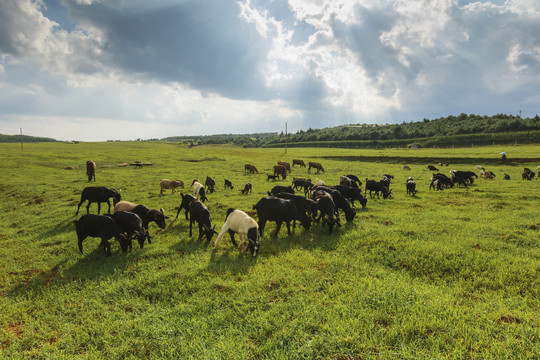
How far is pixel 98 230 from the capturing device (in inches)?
310

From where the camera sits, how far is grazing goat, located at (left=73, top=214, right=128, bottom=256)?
7.78 metres

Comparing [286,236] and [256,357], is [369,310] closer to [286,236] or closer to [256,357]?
[256,357]

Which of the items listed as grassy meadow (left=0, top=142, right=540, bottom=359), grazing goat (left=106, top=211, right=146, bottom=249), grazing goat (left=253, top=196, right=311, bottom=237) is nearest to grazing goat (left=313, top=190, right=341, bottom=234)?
grassy meadow (left=0, top=142, right=540, bottom=359)

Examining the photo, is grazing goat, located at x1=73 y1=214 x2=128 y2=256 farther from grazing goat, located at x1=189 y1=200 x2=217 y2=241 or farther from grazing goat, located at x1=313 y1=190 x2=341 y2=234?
grazing goat, located at x1=313 y1=190 x2=341 y2=234

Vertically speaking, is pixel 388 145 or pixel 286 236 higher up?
pixel 388 145

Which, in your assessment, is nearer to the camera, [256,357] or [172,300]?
[256,357]

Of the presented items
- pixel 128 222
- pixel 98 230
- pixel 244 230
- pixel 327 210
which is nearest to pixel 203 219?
pixel 244 230

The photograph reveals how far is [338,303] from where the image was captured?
16.9 ft

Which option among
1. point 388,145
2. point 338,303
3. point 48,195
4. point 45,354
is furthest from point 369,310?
point 388,145

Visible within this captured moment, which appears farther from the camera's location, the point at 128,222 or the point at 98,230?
the point at 128,222

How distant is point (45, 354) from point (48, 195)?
1822cm

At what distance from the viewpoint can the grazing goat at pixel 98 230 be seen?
25.5ft

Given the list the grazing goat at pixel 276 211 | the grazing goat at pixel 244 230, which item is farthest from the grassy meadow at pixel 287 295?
the grazing goat at pixel 276 211

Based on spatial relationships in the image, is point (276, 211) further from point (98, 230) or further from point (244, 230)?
point (98, 230)
